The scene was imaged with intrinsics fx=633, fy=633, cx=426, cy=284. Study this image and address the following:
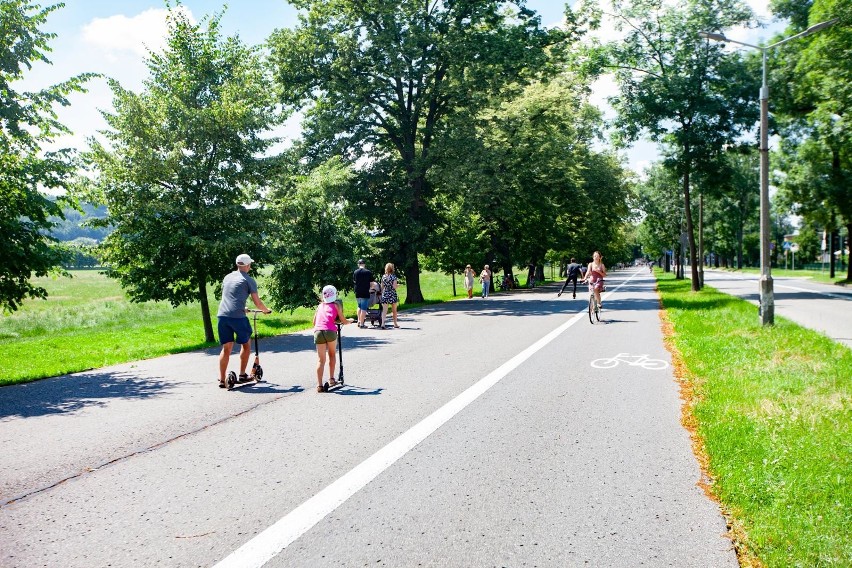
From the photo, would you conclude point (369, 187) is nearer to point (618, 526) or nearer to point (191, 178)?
point (191, 178)

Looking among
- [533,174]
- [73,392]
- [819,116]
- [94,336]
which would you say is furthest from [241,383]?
[533,174]

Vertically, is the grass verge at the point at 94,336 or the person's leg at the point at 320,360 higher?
the person's leg at the point at 320,360

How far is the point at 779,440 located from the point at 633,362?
4925 mm

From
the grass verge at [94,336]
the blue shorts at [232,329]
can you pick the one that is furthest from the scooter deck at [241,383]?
the grass verge at [94,336]

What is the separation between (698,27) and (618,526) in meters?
26.8

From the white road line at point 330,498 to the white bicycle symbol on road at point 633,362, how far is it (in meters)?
3.30

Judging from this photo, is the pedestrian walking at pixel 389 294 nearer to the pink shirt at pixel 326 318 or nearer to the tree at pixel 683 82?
the pink shirt at pixel 326 318

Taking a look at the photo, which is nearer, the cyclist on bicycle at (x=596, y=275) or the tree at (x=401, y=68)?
the cyclist on bicycle at (x=596, y=275)

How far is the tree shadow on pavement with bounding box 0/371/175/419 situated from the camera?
7965 mm

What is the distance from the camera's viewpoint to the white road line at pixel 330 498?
3.66m

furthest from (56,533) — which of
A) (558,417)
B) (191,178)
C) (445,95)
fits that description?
(445,95)

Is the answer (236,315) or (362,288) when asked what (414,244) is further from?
(236,315)

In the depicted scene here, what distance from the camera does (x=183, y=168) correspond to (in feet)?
50.7

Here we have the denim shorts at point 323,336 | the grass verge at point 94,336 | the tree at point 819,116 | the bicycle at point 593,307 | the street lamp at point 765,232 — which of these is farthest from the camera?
the tree at point 819,116
